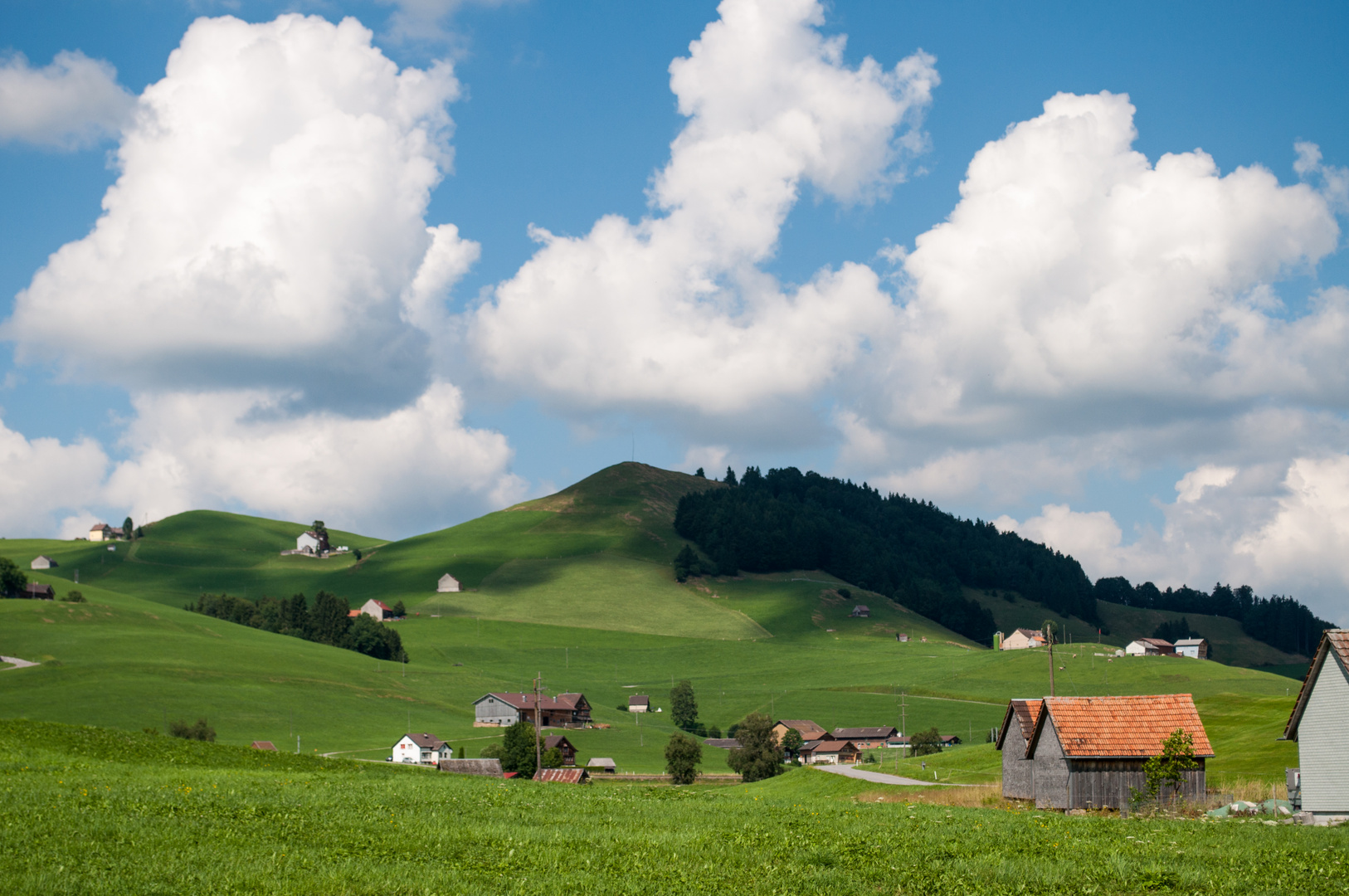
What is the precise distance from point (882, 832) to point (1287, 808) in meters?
23.4

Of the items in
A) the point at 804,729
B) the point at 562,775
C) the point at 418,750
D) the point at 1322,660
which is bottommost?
the point at 804,729

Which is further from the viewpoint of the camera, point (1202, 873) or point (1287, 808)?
point (1287, 808)

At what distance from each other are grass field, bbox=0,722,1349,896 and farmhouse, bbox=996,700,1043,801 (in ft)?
74.2

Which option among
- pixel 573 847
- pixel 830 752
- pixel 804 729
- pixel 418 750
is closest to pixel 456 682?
pixel 418 750

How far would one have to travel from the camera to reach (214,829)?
18.4 m

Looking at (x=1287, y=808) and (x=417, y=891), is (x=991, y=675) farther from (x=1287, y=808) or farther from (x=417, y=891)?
(x=417, y=891)

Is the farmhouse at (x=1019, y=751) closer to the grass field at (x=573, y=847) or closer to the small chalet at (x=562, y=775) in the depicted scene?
the grass field at (x=573, y=847)

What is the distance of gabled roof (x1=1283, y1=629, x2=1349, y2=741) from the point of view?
37.0 meters

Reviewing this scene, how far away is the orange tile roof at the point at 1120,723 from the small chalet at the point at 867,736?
89933 millimetres

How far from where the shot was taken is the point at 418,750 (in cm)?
11006

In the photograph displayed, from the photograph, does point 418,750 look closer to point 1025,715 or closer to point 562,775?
point 562,775

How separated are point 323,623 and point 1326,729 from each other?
576ft

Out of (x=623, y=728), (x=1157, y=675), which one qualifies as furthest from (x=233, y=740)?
(x=1157, y=675)

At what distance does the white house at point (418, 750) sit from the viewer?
109062 millimetres
